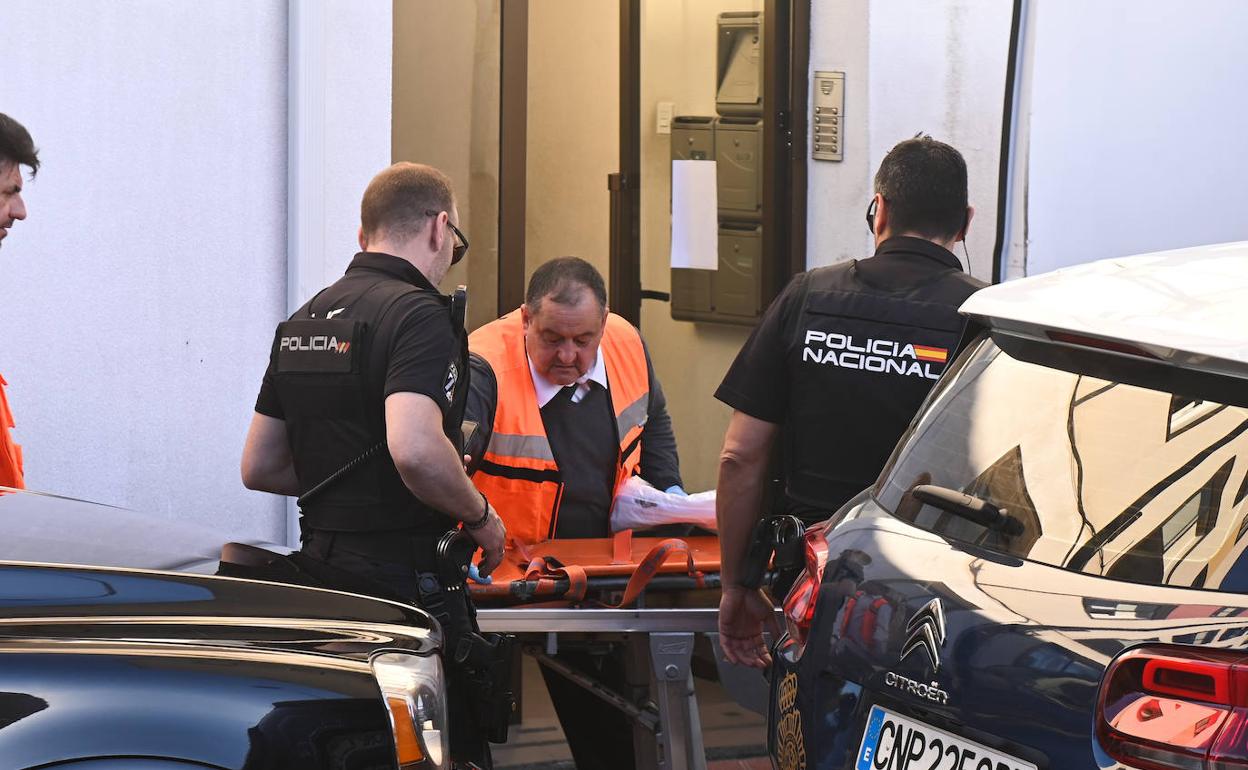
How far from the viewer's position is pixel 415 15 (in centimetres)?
632

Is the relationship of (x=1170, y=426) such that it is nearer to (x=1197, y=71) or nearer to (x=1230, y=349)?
(x=1230, y=349)

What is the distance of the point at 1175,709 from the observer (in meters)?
2.22

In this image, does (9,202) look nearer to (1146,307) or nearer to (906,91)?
(1146,307)

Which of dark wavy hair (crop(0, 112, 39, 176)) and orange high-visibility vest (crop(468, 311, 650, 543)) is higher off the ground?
dark wavy hair (crop(0, 112, 39, 176))

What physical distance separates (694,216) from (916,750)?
16.4 feet

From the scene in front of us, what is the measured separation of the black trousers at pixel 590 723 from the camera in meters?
4.78

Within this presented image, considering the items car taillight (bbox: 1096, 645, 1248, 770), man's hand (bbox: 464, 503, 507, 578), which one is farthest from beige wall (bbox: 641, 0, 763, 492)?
car taillight (bbox: 1096, 645, 1248, 770)

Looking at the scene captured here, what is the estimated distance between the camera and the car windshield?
2387 mm

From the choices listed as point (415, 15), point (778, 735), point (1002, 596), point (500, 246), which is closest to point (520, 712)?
point (500, 246)

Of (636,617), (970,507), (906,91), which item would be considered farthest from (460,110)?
(970,507)

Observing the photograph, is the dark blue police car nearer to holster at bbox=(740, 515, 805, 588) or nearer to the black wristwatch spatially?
holster at bbox=(740, 515, 805, 588)

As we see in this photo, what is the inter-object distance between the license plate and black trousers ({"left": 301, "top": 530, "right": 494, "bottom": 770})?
1.45 metres

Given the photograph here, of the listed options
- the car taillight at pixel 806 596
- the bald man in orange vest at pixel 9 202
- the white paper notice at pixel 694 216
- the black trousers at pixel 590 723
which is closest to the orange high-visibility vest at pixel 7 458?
the bald man in orange vest at pixel 9 202

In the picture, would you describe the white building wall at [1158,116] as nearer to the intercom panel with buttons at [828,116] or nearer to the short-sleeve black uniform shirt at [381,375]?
the intercom panel with buttons at [828,116]
